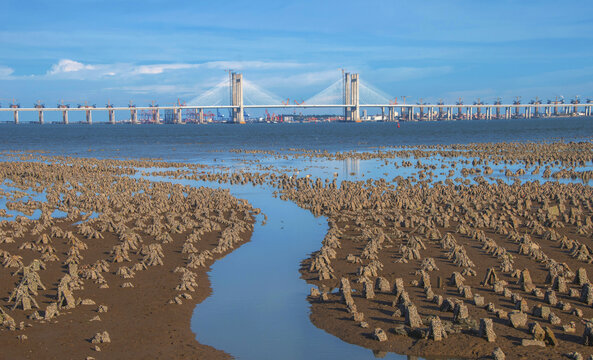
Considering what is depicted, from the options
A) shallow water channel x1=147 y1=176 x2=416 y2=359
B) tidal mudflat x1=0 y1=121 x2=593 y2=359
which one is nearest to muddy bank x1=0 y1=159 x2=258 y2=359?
tidal mudflat x1=0 y1=121 x2=593 y2=359

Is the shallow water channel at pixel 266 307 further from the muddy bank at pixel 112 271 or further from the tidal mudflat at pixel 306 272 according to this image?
the muddy bank at pixel 112 271

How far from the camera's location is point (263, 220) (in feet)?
70.0

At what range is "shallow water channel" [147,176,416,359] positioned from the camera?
10.1 m

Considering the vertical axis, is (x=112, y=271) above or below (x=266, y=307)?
above

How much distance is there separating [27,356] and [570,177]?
98.9 feet

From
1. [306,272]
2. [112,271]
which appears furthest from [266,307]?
[112,271]

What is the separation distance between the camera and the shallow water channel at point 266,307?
10.1 meters

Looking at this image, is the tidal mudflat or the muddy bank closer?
the muddy bank

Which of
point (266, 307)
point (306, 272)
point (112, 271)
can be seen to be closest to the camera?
point (266, 307)

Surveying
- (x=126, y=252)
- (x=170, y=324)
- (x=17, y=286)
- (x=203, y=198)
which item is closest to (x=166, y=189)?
(x=203, y=198)

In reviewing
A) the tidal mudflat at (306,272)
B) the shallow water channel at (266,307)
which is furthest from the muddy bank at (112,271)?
the shallow water channel at (266,307)

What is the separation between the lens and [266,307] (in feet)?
40.0

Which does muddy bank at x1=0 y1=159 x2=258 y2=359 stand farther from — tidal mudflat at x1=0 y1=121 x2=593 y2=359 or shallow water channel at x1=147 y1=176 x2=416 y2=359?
shallow water channel at x1=147 y1=176 x2=416 y2=359

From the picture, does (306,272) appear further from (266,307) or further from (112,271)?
(112,271)
